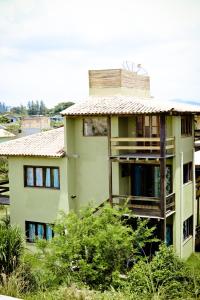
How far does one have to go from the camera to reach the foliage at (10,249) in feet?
54.2

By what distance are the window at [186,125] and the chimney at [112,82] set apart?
353 cm

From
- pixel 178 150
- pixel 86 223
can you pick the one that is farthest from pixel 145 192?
pixel 86 223

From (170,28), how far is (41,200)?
11337 millimetres

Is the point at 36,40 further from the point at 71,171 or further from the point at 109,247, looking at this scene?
the point at 109,247

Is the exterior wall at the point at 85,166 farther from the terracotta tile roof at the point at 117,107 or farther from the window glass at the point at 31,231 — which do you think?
the window glass at the point at 31,231

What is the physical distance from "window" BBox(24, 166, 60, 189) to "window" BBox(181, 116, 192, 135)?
716 cm

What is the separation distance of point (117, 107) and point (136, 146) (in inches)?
84.2

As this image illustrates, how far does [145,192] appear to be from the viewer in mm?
23328

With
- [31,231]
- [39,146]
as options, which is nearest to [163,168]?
[39,146]

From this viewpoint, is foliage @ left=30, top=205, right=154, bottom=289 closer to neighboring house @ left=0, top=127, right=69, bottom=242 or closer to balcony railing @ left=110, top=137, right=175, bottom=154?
balcony railing @ left=110, top=137, right=175, bottom=154

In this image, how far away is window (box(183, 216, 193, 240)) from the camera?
23.4m

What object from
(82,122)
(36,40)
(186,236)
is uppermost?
(36,40)

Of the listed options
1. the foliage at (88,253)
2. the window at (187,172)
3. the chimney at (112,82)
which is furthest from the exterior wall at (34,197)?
the window at (187,172)

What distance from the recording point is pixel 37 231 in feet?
78.9
